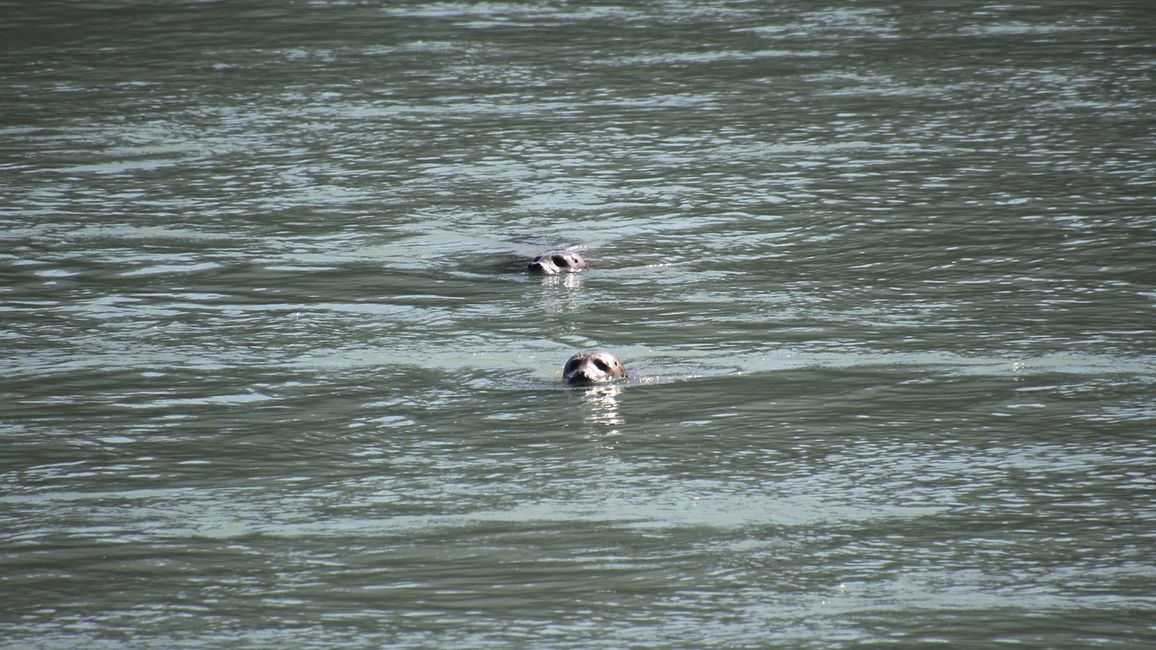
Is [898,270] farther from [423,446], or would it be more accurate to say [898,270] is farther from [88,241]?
[88,241]

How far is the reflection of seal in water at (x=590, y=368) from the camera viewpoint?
340 inches

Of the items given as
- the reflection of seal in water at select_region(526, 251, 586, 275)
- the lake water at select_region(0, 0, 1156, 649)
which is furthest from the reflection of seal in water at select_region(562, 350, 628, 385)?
the reflection of seal in water at select_region(526, 251, 586, 275)

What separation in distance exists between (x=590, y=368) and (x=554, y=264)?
2.45 meters

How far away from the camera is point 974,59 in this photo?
60.1 ft

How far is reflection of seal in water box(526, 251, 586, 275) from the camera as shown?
11.0 m

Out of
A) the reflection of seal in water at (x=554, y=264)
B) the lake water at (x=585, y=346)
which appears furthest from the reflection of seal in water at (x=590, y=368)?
the reflection of seal in water at (x=554, y=264)

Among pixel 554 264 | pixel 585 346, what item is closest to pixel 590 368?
pixel 585 346

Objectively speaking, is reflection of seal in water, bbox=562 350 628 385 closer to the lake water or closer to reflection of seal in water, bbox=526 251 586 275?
the lake water

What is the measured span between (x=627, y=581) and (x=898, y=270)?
202 inches

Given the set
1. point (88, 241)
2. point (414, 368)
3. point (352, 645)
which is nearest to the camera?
point (352, 645)

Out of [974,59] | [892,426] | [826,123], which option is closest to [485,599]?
[892,426]

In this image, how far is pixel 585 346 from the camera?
375 inches

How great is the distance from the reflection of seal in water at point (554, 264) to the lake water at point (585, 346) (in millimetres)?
160

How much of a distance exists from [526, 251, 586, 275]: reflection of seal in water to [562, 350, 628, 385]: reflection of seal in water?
2285mm
